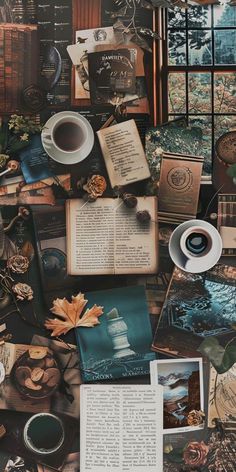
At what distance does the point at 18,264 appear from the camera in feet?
6.42

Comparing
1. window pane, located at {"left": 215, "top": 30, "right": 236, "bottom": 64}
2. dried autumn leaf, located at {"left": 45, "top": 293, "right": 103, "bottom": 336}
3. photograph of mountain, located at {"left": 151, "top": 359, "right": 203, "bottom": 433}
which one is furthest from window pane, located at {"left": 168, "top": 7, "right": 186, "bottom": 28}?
photograph of mountain, located at {"left": 151, "top": 359, "right": 203, "bottom": 433}

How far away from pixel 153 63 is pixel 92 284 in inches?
26.3

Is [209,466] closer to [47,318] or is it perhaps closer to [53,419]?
[53,419]

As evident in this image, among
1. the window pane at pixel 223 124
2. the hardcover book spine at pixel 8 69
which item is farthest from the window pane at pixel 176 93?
the hardcover book spine at pixel 8 69

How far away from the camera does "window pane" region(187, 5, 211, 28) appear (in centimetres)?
194

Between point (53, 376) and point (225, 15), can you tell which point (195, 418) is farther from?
point (225, 15)

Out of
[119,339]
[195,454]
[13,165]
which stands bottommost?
[195,454]

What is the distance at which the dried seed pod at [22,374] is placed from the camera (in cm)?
195

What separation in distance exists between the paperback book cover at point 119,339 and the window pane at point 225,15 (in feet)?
2.66

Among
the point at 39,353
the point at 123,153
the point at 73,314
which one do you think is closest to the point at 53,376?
the point at 39,353

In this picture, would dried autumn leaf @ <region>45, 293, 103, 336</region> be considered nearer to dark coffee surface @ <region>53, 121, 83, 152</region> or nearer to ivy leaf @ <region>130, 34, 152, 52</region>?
dark coffee surface @ <region>53, 121, 83, 152</region>

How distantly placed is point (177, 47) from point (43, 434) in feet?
3.93

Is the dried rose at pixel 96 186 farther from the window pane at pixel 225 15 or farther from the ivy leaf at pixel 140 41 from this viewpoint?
the window pane at pixel 225 15

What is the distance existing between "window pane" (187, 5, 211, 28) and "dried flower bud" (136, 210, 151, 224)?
0.56 metres
